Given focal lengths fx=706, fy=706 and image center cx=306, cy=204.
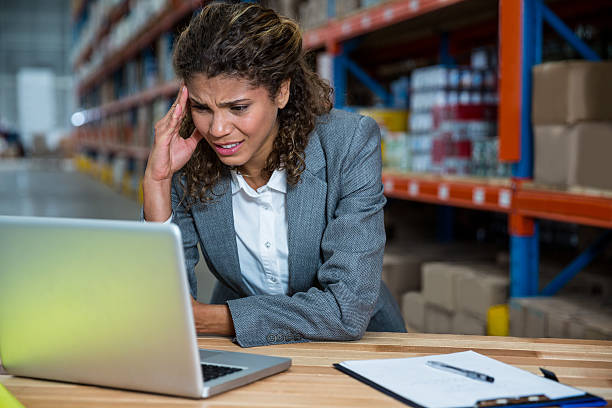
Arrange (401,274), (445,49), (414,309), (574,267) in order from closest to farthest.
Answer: (574,267) → (414,309) → (401,274) → (445,49)

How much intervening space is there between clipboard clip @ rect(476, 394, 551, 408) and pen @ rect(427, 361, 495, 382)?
71 millimetres

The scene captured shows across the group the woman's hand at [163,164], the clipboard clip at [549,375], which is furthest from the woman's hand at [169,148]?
the clipboard clip at [549,375]

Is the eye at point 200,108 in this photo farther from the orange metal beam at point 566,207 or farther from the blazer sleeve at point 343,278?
the orange metal beam at point 566,207

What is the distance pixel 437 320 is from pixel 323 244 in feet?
5.73

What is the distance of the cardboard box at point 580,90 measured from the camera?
7.25ft

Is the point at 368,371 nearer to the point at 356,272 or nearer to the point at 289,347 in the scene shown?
the point at 289,347

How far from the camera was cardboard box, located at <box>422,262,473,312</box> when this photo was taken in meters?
2.98

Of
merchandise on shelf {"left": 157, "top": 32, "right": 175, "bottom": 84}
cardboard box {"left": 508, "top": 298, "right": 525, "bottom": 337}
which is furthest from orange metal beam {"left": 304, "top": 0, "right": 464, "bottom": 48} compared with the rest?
merchandise on shelf {"left": 157, "top": 32, "right": 175, "bottom": 84}

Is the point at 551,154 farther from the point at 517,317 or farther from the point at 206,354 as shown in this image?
the point at 206,354

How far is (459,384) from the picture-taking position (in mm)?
1015

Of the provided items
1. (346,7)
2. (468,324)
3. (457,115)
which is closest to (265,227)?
(468,324)

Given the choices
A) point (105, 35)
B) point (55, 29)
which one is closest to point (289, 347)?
point (105, 35)

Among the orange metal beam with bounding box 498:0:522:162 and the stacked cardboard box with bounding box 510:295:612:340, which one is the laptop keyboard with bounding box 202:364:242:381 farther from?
the orange metal beam with bounding box 498:0:522:162

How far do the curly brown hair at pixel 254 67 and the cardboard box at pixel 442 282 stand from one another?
1.50 meters
